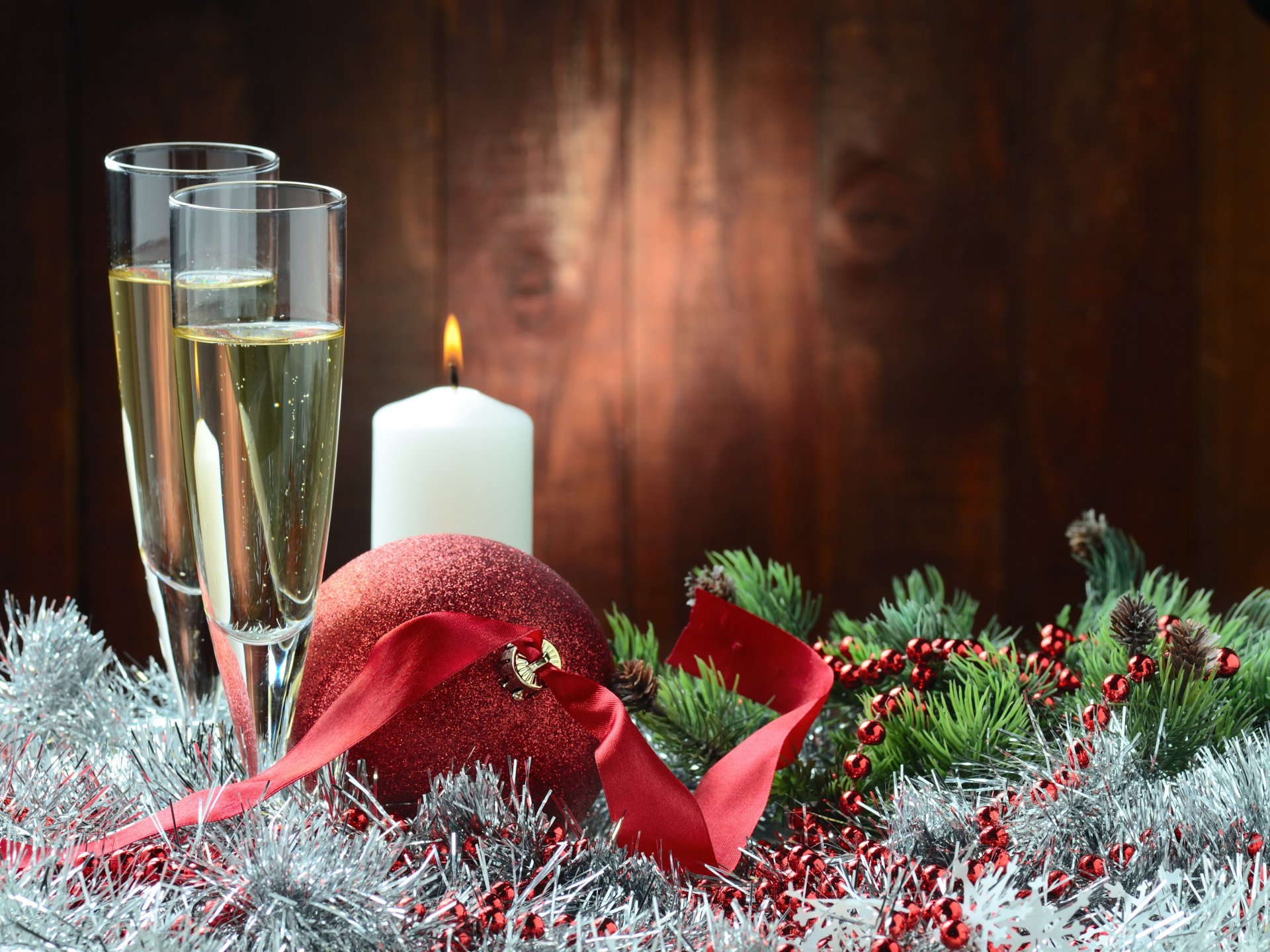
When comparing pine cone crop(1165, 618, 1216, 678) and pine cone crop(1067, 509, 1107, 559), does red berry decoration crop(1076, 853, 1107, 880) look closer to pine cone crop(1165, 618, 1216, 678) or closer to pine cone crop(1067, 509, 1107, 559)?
pine cone crop(1165, 618, 1216, 678)

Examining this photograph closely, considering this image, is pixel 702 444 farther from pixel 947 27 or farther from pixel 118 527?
pixel 118 527

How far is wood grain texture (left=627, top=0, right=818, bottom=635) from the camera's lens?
1.29m

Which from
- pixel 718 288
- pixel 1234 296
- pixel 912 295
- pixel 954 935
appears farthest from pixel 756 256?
pixel 954 935

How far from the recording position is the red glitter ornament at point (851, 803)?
1.27 feet

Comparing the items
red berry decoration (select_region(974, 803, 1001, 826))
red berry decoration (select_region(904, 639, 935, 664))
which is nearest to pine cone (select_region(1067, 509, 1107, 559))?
red berry decoration (select_region(904, 639, 935, 664))

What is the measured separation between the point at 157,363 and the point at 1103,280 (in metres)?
1.10

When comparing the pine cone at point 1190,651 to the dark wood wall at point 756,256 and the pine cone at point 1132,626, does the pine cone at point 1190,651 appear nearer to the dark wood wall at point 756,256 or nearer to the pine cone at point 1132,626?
the pine cone at point 1132,626

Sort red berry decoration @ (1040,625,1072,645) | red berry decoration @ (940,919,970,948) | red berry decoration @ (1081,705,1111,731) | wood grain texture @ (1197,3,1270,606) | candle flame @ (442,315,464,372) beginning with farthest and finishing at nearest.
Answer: wood grain texture @ (1197,3,1270,606)
candle flame @ (442,315,464,372)
red berry decoration @ (1040,625,1072,645)
red berry decoration @ (1081,705,1111,731)
red berry decoration @ (940,919,970,948)

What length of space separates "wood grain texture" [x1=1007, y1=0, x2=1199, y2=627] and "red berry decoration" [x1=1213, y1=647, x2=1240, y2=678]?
96 centimetres

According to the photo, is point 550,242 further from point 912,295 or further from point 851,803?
point 851,803

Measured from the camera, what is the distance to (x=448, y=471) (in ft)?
1.68

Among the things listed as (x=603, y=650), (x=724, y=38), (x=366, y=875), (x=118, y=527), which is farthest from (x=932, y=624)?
(x=118, y=527)

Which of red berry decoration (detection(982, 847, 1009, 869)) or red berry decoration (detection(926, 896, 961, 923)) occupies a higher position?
red berry decoration (detection(926, 896, 961, 923))

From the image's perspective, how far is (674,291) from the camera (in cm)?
133
